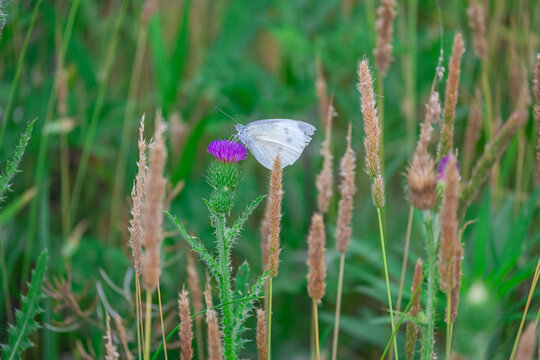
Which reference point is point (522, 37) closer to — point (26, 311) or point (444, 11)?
point (444, 11)

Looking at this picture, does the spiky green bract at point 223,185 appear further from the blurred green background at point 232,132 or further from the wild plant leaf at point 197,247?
the blurred green background at point 232,132

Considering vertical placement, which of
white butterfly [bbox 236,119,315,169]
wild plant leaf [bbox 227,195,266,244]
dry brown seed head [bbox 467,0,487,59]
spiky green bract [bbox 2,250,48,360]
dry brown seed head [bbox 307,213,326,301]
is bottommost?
spiky green bract [bbox 2,250,48,360]

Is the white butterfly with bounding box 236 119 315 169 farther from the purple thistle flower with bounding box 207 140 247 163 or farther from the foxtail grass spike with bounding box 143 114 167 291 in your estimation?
the foxtail grass spike with bounding box 143 114 167 291

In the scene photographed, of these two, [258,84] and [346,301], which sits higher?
[258,84]

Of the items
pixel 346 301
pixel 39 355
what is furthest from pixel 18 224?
pixel 346 301

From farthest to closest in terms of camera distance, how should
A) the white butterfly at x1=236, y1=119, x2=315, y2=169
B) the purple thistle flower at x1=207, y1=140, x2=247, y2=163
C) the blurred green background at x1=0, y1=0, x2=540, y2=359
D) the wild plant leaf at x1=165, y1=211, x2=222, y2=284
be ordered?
the blurred green background at x1=0, y1=0, x2=540, y2=359, the white butterfly at x1=236, y1=119, x2=315, y2=169, the purple thistle flower at x1=207, y1=140, x2=247, y2=163, the wild plant leaf at x1=165, y1=211, x2=222, y2=284

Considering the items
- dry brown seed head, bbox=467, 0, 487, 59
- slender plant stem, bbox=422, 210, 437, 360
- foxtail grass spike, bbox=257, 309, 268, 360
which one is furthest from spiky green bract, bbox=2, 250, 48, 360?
dry brown seed head, bbox=467, 0, 487, 59

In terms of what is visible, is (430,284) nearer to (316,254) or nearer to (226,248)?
(316,254)
